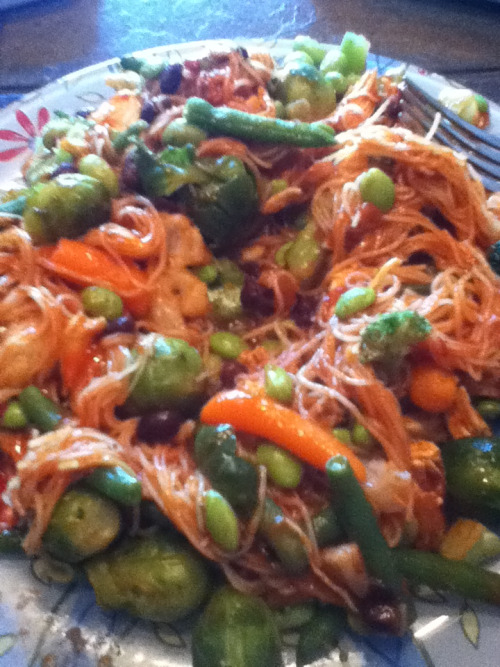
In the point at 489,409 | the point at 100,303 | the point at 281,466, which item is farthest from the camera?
the point at 100,303

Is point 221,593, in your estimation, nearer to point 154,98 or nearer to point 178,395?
point 178,395

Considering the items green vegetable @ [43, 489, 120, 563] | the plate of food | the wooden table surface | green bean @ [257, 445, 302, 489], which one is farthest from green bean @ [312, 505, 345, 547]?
the wooden table surface

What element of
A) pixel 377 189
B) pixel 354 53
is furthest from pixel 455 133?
pixel 354 53

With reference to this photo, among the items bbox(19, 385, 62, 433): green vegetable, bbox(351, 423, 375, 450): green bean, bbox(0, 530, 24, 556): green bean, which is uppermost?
bbox(351, 423, 375, 450): green bean

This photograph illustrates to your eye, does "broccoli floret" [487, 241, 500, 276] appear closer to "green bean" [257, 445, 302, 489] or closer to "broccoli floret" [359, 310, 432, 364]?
"broccoli floret" [359, 310, 432, 364]

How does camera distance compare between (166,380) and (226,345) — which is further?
(226,345)

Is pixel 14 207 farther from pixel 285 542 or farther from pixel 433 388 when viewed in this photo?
pixel 433 388
